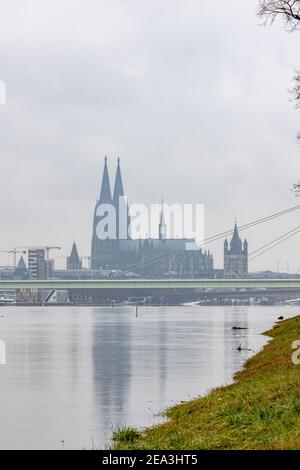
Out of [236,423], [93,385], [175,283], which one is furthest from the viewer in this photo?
[175,283]

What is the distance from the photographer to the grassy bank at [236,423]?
20531 mm

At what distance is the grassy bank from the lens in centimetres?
2053

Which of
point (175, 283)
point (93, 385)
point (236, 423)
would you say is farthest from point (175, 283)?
point (236, 423)

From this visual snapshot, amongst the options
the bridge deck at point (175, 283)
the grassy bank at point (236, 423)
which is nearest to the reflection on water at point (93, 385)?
the grassy bank at point (236, 423)

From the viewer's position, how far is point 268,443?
1975 centimetres

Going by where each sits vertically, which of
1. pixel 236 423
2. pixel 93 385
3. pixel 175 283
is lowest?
pixel 93 385

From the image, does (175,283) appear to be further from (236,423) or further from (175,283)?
(236,423)

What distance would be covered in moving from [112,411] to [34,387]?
8.72 meters

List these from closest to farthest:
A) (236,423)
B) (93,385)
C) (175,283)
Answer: (236,423)
(93,385)
(175,283)

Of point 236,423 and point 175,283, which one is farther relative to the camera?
point 175,283

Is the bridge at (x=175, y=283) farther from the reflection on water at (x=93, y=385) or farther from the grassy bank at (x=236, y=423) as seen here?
the grassy bank at (x=236, y=423)

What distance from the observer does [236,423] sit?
898 inches
